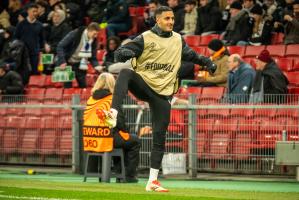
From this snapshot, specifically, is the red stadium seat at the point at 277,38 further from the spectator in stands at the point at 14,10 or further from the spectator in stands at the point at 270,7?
the spectator in stands at the point at 14,10

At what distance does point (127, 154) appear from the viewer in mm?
15453

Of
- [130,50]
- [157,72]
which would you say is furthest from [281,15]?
[130,50]

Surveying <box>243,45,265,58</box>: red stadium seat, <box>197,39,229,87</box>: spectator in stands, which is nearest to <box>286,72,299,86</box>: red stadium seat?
<box>197,39,229,87</box>: spectator in stands

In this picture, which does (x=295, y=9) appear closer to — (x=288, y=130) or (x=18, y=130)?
(x=288, y=130)

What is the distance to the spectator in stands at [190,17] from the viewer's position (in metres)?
21.9

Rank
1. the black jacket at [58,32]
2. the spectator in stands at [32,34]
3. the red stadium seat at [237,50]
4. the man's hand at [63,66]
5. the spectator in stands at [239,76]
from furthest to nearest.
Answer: the black jacket at [58,32] → the spectator in stands at [32,34] → the man's hand at [63,66] → the red stadium seat at [237,50] → the spectator in stands at [239,76]

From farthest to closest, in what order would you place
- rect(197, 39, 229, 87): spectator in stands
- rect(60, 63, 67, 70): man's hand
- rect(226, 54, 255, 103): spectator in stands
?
1. rect(60, 63, 67, 70): man's hand
2. rect(197, 39, 229, 87): spectator in stands
3. rect(226, 54, 255, 103): spectator in stands

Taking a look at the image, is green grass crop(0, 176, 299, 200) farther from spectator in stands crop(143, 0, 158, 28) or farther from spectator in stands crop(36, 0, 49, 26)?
spectator in stands crop(36, 0, 49, 26)

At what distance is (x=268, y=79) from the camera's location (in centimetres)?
1702

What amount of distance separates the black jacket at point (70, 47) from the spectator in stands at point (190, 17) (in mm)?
2307

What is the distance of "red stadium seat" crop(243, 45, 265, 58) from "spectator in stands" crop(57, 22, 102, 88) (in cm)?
341

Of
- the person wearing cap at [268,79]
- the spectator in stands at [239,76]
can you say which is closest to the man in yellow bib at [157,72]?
the person wearing cap at [268,79]

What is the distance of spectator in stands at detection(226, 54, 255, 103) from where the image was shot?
1762cm

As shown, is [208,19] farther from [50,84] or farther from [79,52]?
[50,84]
